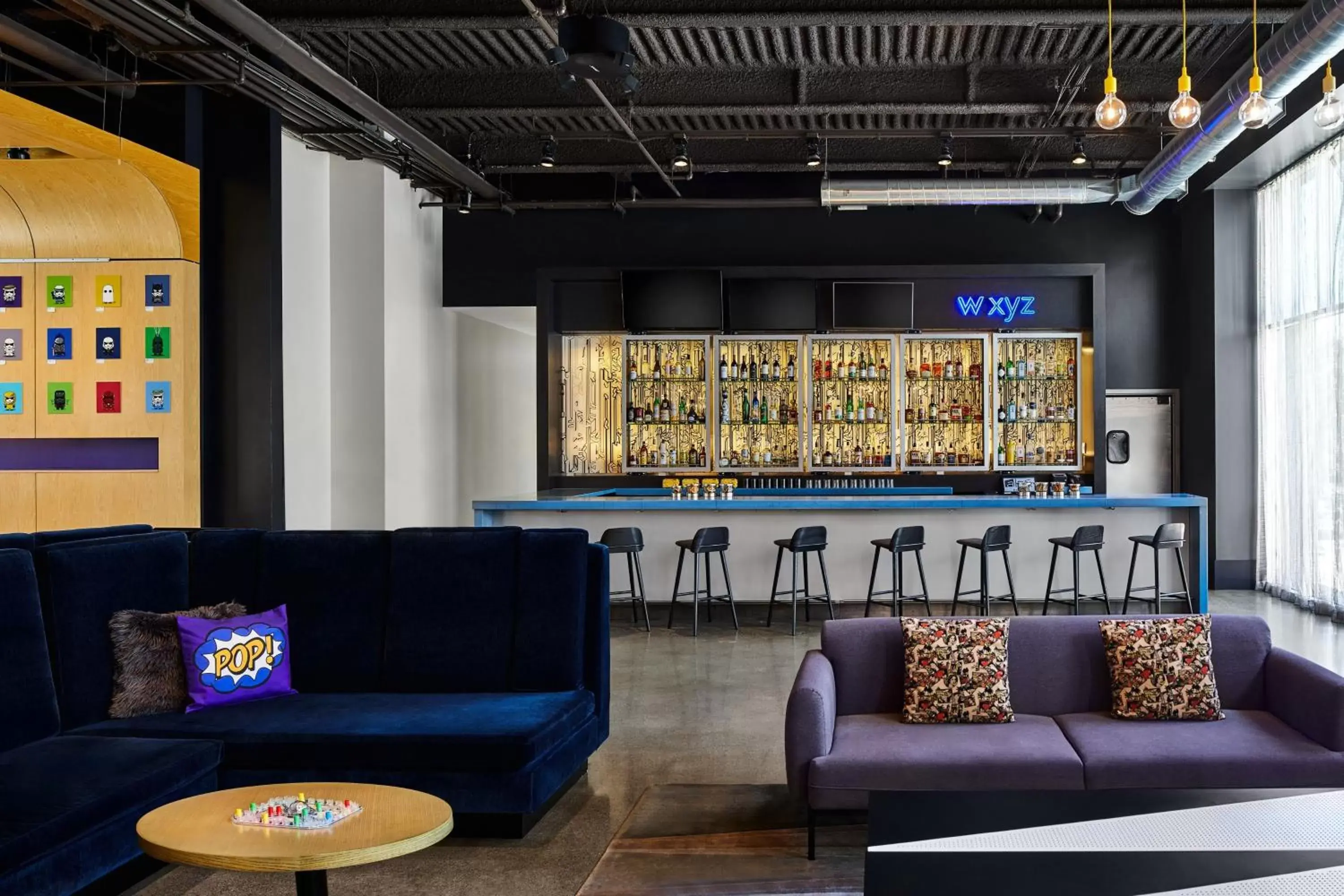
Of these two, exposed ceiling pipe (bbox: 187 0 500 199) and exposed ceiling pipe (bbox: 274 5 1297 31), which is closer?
exposed ceiling pipe (bbox: 187 0 500 199)

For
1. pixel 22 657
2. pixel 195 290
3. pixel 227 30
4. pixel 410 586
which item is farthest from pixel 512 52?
pixel 22 657

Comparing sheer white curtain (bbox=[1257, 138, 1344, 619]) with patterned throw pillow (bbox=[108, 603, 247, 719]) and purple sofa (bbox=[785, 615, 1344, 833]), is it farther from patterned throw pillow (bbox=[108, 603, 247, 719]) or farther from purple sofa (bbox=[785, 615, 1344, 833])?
patterned throw pillow (bbox=[108, 603, 247, 719])

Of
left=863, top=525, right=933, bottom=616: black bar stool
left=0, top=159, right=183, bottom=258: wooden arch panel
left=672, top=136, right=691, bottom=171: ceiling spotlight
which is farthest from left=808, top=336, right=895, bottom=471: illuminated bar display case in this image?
left=0, top=159, right=183, bottom=258: wooden arch panel

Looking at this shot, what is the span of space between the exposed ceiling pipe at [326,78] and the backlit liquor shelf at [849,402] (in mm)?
3176

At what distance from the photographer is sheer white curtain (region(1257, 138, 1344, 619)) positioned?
30.6ft

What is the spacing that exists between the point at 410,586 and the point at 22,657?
1.47 meters

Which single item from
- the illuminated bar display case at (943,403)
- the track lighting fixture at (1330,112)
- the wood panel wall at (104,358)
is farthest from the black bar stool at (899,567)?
the track lighting fixture at (1330,112)

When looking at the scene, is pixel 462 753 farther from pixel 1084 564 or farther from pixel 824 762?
pixel 1084 564

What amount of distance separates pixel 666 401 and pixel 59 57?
6701mm

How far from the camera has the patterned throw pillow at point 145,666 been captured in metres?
4.44

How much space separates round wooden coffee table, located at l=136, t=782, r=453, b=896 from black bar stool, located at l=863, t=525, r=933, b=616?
6.16m

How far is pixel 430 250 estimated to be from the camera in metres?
11.8

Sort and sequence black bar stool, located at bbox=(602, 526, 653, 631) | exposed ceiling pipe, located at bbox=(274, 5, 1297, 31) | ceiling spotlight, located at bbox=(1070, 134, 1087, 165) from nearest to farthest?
exposed ceiling pipe, located at bbox=(274, 5, 1297, 31) < black bar stool, located at bbox=(602, 526, 653, 631) < ceiling spotlight, located at bbox=(1070, 134, 1087, 165)

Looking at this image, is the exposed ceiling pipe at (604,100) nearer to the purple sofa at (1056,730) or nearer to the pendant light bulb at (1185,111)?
the pendant light bulb at (1185,111)
